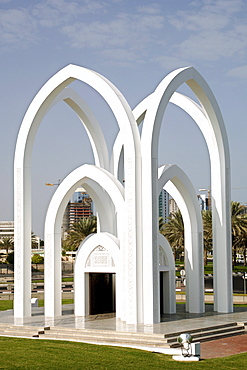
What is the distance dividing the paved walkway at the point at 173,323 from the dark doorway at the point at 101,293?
50cm

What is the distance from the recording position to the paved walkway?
16703 millimetres

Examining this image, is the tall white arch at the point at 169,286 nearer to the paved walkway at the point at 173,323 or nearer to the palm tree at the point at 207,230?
the paved walkway at the point at 173,323

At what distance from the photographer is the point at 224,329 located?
1853cm

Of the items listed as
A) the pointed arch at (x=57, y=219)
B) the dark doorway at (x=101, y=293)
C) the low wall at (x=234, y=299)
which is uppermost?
the pointed arch at (x=57, y=219)

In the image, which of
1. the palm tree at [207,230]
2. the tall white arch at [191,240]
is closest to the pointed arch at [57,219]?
the tall white arch at [191,240]

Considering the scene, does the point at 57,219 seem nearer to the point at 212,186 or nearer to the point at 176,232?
the point at 212,186

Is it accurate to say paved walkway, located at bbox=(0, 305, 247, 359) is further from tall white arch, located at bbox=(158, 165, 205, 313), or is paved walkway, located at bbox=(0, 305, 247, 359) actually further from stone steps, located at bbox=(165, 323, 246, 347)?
tall white arch, located at bbox=(158, 165, 205, 313)

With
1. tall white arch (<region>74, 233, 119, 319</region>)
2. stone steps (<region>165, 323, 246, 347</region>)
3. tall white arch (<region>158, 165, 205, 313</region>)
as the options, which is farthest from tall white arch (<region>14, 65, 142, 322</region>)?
tall white arch (<region>158, 165, 205, 313</region>)

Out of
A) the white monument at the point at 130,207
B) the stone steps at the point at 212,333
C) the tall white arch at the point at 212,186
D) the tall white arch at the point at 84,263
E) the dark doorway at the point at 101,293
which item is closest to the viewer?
the stone steps at the point at 212,333

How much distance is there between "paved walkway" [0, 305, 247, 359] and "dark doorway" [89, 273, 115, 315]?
0.50 meters

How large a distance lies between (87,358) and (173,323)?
5.80m

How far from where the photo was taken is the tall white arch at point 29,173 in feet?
61.1

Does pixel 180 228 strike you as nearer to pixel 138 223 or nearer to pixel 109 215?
pixel 109 215

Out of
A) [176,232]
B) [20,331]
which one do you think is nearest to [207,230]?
[176,232]
